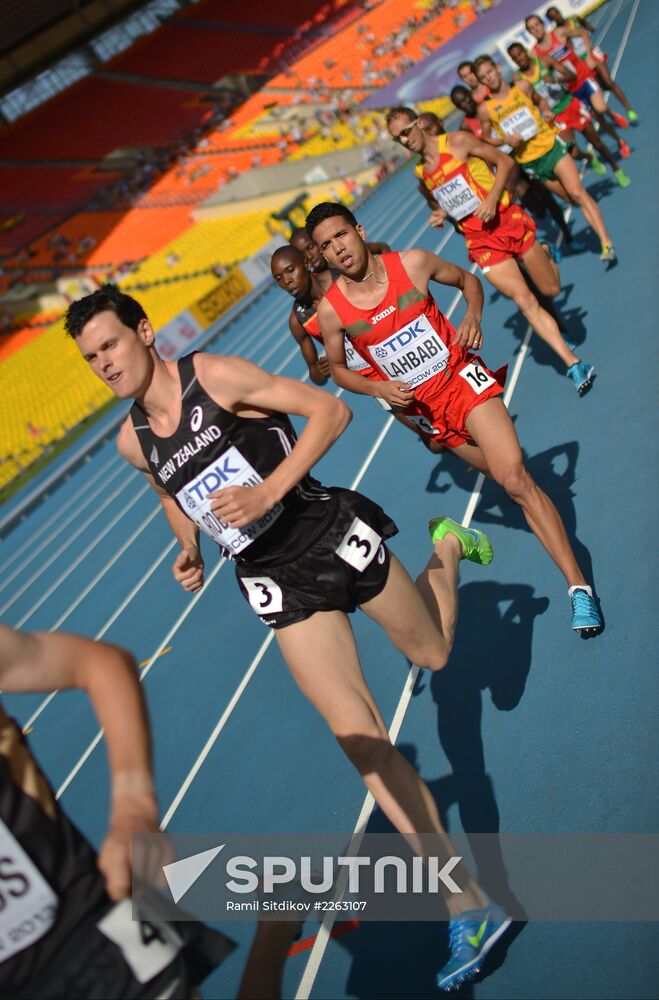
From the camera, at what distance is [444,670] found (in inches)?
167

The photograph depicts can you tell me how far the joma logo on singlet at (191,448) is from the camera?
8.70 ft

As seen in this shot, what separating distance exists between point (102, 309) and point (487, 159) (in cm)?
419

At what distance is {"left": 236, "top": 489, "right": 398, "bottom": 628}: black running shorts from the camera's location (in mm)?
2814

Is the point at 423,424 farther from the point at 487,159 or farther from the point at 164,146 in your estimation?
the point at 164,146

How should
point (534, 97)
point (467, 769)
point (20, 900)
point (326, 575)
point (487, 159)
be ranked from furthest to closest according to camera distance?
1. point (534, 97)
2. point (487, 159)
3. point (467, 769)
4. point (326, 575)
5. point (20, 900)

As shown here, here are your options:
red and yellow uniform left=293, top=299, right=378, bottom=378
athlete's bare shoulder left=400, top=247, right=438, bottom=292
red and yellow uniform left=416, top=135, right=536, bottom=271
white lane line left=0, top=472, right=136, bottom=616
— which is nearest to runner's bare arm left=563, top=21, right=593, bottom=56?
red and yellow uniform left=416, top=135, right=536, bottom=271

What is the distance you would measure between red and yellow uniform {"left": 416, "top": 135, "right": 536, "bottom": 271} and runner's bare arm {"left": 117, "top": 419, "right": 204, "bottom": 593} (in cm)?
401

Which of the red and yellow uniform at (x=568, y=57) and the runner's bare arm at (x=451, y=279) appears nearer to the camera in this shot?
the runner's bare arm at (x=451, y=279)

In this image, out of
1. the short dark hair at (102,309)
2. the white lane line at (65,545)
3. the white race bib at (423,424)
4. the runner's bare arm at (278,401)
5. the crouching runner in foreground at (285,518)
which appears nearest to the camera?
the short dark hair at (102,309)

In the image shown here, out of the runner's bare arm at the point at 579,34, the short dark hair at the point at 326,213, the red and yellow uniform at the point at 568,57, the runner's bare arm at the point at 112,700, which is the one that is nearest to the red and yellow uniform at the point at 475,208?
the short dark hair at the point at 326,213

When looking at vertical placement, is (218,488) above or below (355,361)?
above

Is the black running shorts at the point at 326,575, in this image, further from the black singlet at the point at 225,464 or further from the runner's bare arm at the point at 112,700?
the runner's bare arm at the point at 112,700

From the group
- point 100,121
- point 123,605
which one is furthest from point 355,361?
point 100,121

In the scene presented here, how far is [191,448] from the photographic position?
2.67m
